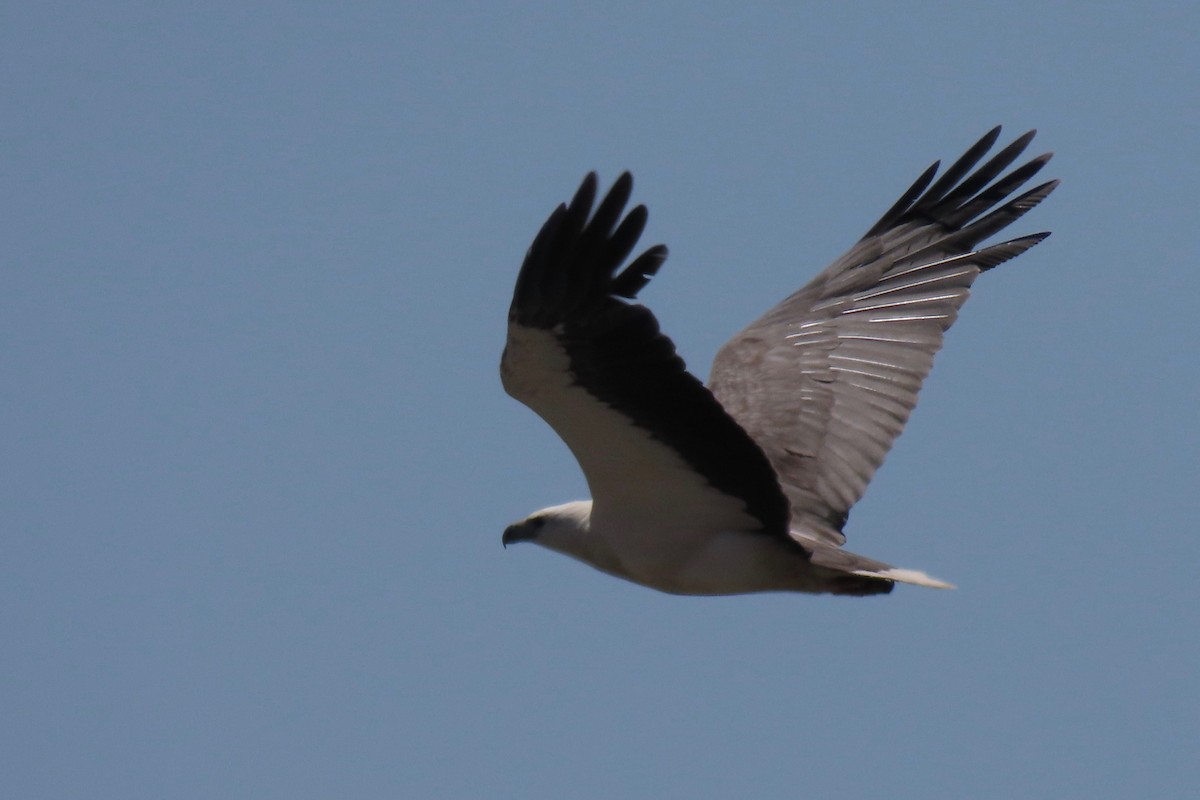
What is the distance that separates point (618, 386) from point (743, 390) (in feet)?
7.30

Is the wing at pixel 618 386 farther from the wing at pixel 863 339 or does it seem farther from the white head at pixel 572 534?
the wing at pixel 863 339

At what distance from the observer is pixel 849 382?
290 inches

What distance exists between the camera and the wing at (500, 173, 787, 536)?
199 inches

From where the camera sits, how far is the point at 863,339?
7.57m

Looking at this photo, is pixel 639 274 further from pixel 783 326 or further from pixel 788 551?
pixel 783 326

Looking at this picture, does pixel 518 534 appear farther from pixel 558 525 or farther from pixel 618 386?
pixel 618 386

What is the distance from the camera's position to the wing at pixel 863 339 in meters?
6.98

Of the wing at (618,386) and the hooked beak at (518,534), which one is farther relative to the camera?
the hooked beak at (518,534)

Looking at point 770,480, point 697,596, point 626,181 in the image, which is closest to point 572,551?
point 697,596

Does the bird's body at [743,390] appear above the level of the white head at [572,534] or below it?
above

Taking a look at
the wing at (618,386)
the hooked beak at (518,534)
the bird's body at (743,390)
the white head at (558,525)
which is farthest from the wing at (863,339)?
the hooked beak at (518,534)

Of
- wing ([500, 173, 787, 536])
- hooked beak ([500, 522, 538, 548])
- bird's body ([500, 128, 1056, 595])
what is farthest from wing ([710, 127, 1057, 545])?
hooked beak ([500, 522, 538, 548])

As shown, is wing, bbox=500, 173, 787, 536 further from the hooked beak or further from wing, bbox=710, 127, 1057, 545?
wing, bbox=710, 127, 1057, 545

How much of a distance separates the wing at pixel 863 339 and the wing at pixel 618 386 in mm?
746
